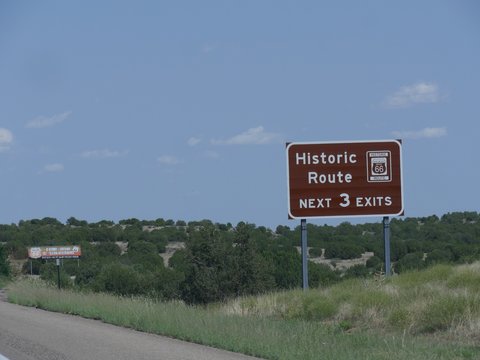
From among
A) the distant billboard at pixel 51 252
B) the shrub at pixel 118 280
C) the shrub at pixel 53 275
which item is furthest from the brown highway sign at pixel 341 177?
the shrub at pixel 118 280

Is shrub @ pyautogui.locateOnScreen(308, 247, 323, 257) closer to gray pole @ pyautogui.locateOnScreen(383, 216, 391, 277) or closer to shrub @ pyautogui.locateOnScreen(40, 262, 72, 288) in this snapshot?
shrub @ pyautogui.locateOnScreen(40, 262, 72, 288)

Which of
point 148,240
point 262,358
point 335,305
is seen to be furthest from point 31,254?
point 148,240

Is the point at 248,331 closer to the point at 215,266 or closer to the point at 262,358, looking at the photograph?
the point at 262,358

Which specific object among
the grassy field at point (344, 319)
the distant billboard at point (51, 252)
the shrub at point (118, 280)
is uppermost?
the distant billboard at point (51, 252)

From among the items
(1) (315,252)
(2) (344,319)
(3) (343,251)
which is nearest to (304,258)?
(2) (344,319)

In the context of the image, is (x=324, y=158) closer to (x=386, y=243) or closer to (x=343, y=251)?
(x=386, y=243)

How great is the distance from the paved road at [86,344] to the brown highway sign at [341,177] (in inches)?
300

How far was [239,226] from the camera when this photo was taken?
53.2 metres

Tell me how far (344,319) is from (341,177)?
675 cm

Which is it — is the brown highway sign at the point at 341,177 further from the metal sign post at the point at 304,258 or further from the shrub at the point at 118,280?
the shrub at the point at 118,280

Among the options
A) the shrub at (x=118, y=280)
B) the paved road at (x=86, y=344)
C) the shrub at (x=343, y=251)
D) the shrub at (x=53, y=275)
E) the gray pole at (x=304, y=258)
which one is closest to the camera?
the paved road at (x=86, y=344)

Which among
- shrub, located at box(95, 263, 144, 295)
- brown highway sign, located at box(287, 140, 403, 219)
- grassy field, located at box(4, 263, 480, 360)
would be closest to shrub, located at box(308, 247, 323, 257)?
shrub, located at box(95, 263, 144, 295)

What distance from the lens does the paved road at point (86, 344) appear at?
14.8 meters

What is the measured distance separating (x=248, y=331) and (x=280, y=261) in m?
33.4
